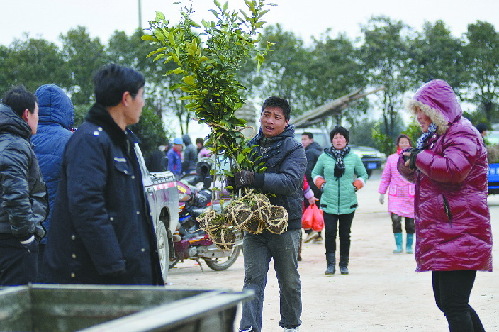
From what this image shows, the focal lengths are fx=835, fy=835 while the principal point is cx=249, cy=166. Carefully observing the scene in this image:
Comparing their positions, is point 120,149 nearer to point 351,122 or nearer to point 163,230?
point 163,230

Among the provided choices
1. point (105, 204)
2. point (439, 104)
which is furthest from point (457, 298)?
point (105, 204)

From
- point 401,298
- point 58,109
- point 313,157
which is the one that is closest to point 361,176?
point 401,298

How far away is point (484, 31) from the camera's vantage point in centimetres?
4675

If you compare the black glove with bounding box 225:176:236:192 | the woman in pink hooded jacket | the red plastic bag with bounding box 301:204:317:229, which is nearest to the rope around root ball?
the black glove with bounding box 225:176:236:192

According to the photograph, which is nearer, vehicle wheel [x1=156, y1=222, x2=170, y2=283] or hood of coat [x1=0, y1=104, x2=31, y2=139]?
hood of coat [x1=0, y1=104, x2=31, y2=139]

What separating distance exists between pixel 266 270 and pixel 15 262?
6.47 feet

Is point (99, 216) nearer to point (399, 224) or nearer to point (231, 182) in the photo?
point (231, 182)

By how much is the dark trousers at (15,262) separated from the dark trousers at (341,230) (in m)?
5.64

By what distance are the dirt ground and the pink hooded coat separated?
1.85 metres

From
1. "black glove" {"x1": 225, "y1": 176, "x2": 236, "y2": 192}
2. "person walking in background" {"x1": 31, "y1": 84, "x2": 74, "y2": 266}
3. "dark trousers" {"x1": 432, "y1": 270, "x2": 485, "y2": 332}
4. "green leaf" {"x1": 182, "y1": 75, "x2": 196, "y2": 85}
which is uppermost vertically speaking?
"green leaf" {"x1": 182, "y1": 75, "x2": 196, "y2": 85}

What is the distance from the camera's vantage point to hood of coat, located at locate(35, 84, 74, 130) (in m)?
5.73

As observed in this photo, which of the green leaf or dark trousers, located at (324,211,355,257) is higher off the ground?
the green leaf

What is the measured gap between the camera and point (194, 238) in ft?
35.4

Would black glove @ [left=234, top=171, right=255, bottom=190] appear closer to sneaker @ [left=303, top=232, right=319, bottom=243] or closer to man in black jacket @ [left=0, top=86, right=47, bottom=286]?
man in black jacket @ [left=0, top=86, right=47, bottom=286]
